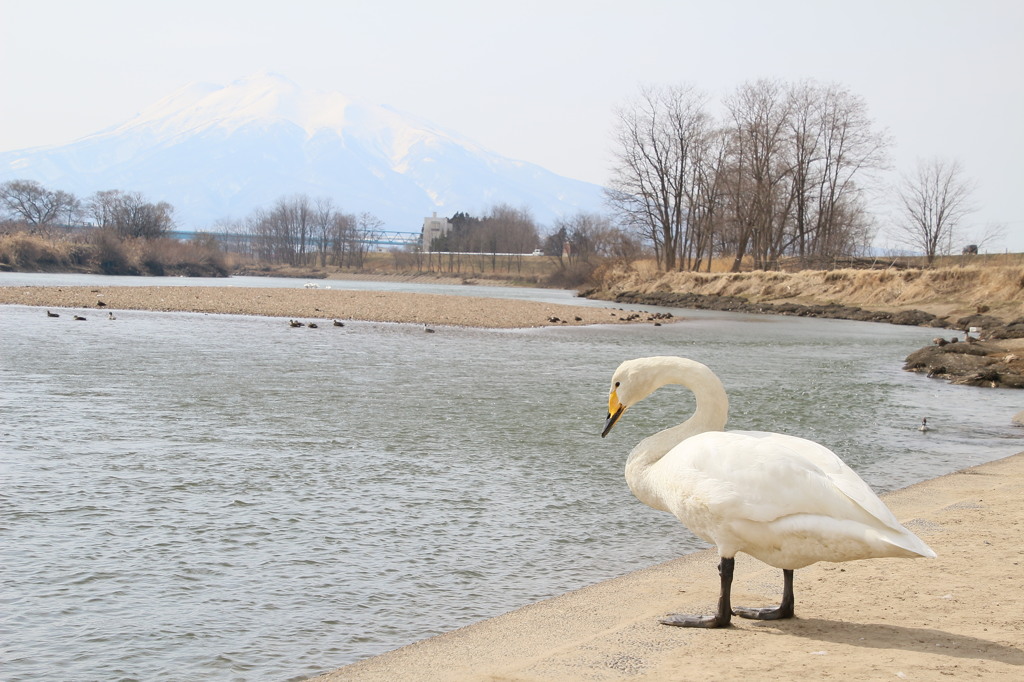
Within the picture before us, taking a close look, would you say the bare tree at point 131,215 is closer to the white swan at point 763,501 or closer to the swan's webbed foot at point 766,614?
the white swan at point 763,501

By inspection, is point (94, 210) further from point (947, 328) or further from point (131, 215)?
point (947, 328)

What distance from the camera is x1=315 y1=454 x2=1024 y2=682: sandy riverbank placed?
4559mm

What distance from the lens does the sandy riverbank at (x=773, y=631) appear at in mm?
4559

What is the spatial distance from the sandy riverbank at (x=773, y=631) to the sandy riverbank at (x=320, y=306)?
25.7 metres

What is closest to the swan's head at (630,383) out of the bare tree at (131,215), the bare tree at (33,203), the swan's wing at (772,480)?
the swan's wing at (772,480)

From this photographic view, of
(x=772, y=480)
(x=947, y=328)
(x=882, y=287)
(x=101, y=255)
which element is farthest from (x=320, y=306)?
Result: (x=101, y=255)

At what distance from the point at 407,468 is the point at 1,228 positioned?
5035 inches

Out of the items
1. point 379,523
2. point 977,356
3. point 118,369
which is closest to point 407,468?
point 379,523

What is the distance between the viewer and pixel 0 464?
31.0 feet

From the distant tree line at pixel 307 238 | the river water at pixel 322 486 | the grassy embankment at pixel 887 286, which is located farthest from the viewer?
the distant tree line at pixel 307 238

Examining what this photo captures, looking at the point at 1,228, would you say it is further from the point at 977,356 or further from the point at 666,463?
the point at 666,463

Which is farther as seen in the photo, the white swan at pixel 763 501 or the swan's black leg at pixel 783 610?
the swan's black leg at pixel 783 610

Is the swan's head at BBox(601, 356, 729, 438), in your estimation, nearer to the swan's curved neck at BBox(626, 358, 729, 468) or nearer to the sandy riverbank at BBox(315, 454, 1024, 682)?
the swan's curved neck at BBox(626, 358, 729, 468)

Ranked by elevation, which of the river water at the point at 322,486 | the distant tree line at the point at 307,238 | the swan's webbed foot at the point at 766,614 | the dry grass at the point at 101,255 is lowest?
the river water at the point at 322,486
